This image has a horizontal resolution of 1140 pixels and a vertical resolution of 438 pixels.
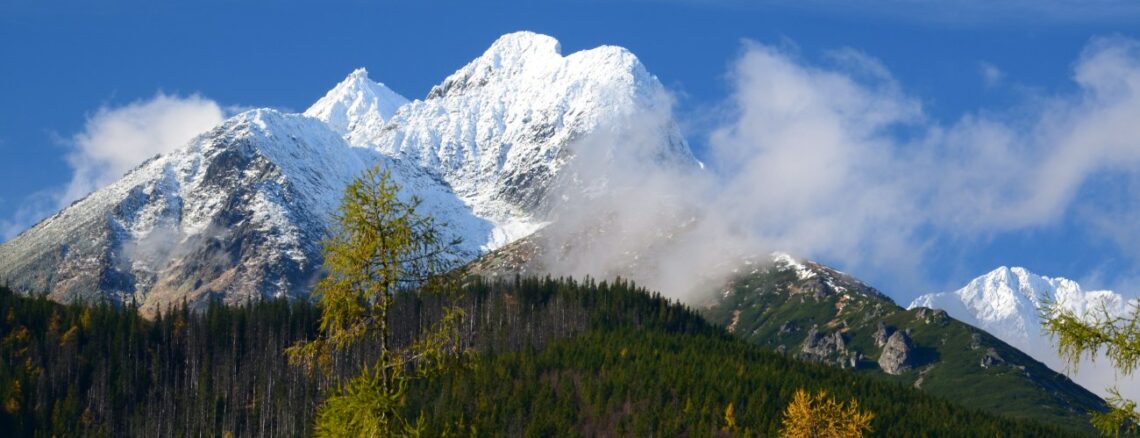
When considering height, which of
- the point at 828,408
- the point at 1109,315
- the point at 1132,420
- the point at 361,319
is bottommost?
the point at 1132,420

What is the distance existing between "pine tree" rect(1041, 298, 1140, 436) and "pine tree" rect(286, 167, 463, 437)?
1538 cm

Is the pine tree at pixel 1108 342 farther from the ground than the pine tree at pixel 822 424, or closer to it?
closer to it

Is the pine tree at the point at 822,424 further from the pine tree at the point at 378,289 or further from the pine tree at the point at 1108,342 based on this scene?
the pine tree at the point at 1108,342

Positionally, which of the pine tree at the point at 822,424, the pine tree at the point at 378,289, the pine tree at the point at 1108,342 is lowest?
the pine tree at the point at 1108,342

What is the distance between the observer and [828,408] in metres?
114

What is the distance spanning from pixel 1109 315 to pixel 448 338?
1734cm

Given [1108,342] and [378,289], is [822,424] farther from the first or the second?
[1108,342]

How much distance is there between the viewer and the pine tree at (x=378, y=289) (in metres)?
36.9

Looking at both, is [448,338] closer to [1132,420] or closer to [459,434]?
[459,434]

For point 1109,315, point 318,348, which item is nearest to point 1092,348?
point 1109,315

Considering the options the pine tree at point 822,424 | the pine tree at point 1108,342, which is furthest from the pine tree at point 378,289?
the pine tree at point 822,424

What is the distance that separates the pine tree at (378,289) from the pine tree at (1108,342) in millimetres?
15376

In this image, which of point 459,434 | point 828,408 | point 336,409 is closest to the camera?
point 336,409

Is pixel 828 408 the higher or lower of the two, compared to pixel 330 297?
higher
